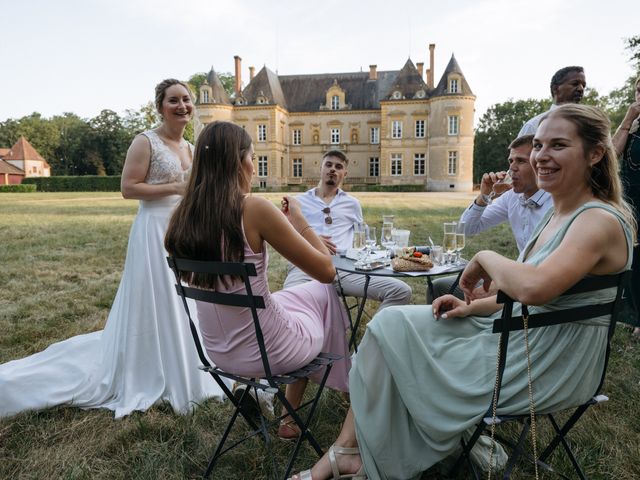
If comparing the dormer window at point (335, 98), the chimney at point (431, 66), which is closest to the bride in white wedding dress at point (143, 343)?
the dormer window at point (335, 98)

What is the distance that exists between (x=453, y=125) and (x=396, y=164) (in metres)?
6.68

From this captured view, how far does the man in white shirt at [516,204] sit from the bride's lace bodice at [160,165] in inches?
83.5

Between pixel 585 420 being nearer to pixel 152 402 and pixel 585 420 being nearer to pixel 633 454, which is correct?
pixel 633 454

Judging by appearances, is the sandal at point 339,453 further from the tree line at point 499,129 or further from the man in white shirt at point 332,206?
the tree line at point 499,129

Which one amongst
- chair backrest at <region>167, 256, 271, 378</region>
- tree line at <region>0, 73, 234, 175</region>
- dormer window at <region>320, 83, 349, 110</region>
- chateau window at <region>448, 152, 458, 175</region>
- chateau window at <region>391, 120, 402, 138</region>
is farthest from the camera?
tree line at <region>0, 73, 234, 175</region>

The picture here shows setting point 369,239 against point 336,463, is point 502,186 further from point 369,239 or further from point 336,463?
point 336,463

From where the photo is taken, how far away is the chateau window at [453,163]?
1693 inches

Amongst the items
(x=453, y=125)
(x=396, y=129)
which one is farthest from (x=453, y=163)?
(x=396, y=129)

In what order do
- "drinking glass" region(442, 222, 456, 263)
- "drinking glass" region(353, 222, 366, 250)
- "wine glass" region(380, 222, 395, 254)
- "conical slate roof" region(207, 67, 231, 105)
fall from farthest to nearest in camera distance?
"conical slate roof" region(207, 67, 231, 105) < "wine glass" region(380, 222, 395, 254) < "drinking glass" region(353, 222, 366, 250) < "drinking glass" region(442, 222, 456, 263)

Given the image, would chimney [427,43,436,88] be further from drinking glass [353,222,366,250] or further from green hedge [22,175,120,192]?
drinking glass [353,222,366,250]

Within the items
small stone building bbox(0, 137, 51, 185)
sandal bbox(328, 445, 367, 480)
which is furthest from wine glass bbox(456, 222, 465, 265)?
small stone building bbox(0, 137, 51, 185)

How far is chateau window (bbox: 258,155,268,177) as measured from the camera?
4691 cm

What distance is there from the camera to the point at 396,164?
46312mm

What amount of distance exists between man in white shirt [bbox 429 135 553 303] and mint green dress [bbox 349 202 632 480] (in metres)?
1.40
